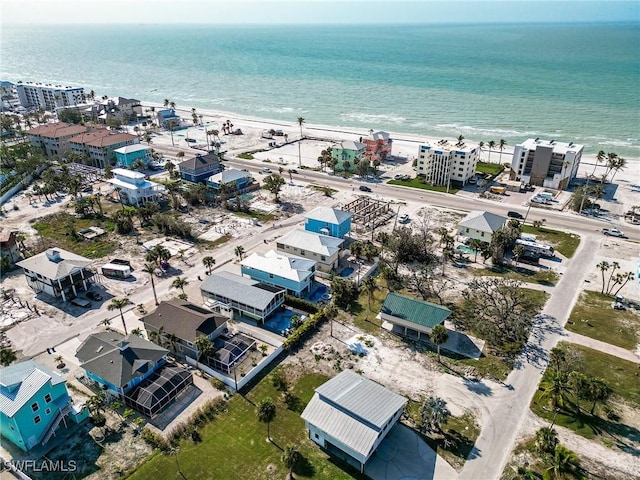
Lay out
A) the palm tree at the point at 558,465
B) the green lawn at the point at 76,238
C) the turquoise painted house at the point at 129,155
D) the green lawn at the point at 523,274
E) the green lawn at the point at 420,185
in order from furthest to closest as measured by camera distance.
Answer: the turquoise painted house at the point at 129,155, the green lawn at the point at 420,185, the green lawn at the point at 76,238, the green lawn at the point at 523,274, the palm tree at the point at 558,465

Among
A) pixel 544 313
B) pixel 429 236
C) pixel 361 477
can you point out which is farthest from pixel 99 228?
pixel 544 313

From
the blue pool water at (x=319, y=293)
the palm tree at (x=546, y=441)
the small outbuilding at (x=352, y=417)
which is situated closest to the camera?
the palm tree at (x=546, y=441)

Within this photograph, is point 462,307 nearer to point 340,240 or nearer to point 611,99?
point 340,240

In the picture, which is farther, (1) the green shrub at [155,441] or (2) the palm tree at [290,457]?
(1) the green shrub at [155,441]

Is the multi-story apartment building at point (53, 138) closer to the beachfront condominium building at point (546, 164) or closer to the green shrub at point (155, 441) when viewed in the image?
the green shrub at point (155, 441)

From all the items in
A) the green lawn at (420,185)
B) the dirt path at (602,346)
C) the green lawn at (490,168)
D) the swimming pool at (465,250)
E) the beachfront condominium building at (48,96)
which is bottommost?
the dirt path at (602,346)

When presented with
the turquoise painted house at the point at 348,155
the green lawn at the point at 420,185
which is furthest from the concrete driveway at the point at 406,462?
the turquoise painted house at the point at 348,155

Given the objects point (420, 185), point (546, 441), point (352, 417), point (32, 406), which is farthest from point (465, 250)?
point (32, 406)

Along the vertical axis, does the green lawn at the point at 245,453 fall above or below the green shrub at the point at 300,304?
below
